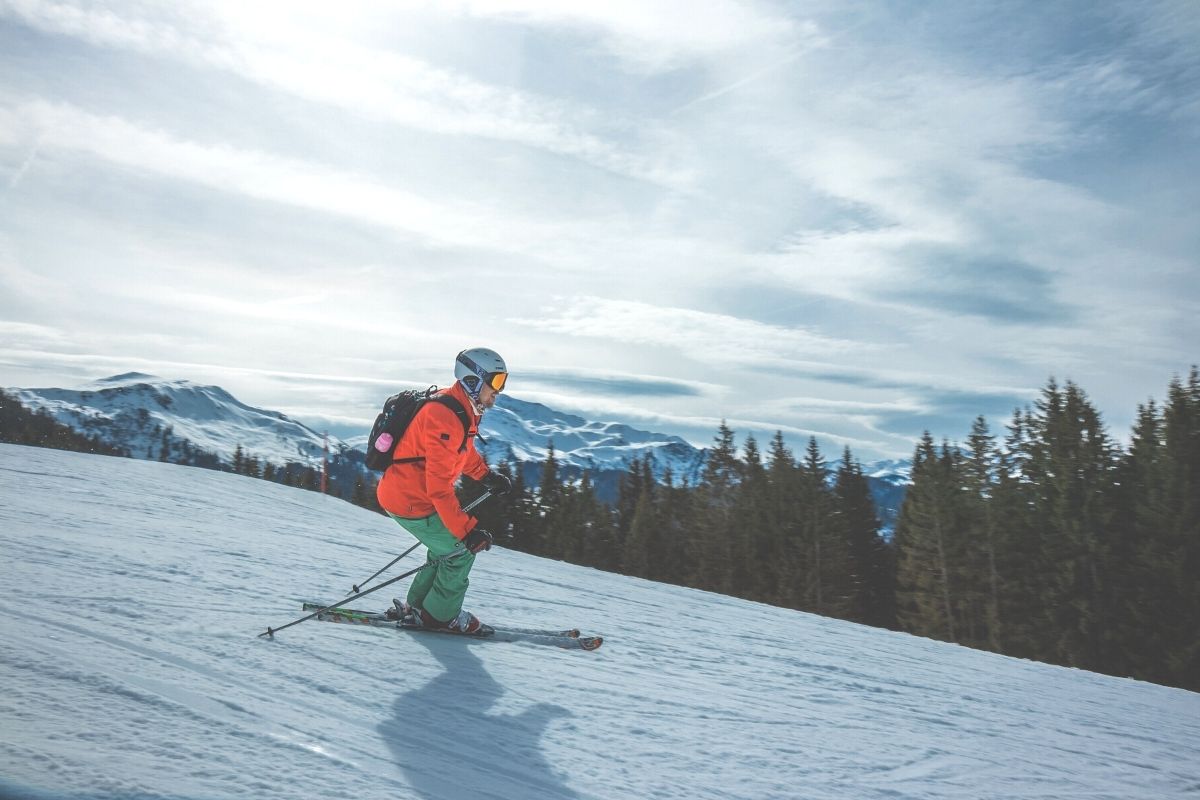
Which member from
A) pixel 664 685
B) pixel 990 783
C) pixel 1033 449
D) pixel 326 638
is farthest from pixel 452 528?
pixel 1033 449

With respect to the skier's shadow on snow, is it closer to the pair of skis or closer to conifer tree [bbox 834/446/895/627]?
the pair of skis

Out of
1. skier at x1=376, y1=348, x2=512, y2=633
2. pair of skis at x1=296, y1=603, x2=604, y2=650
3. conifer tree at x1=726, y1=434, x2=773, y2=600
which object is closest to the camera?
skier at x1=376, y1=348, x2=512, y2=633

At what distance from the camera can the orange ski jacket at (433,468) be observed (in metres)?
5.27

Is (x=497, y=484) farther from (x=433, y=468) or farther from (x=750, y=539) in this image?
(x=750, y=539)

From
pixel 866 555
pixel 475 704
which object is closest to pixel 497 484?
pixel 475 704

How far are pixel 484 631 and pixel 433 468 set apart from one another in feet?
4.82

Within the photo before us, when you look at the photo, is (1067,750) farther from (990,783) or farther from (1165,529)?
(1165,529)

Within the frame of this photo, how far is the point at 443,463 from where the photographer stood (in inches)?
208

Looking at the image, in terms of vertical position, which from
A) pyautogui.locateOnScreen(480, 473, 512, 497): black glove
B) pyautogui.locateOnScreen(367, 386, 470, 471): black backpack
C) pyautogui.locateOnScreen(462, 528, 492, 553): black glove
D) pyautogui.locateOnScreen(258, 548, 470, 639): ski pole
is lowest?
pyautogui.locateOnScreen(258, 548, 470, 639): ski pole

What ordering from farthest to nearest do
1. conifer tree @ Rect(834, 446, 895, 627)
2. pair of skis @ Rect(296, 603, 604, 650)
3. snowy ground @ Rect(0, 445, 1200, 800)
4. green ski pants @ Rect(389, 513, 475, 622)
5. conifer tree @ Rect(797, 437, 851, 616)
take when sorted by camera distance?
conifer tree @ Rect(834, 446, 895, 627) < conifer tree @ Rect(797, 437, 851, 616) < green ski pants @ Rect(389, 513, 475, 622) < pair of skis @ Rect(296, 603, 604, 650) < snowy ground @ Rect(0, 445, 1200, 800)

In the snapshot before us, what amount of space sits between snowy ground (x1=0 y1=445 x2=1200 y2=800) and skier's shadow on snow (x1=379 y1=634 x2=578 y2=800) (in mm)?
16

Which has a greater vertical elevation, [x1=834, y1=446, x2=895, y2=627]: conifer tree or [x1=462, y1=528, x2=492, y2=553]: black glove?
[x1=462, y1=528, x2=492, y2=553]: black glove

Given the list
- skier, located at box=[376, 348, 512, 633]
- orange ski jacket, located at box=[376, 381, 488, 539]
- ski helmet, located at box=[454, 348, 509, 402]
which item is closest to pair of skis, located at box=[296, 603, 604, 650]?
skier, located at box=[376, 348, 512, 633]

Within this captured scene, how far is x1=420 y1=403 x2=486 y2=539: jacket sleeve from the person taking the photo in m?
5.26
